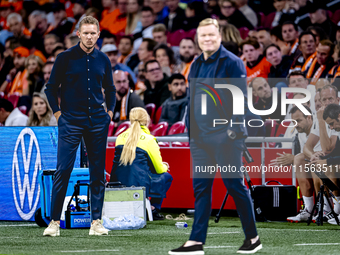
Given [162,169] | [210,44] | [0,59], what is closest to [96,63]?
[210,44]

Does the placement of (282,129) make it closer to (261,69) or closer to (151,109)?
(261,69)

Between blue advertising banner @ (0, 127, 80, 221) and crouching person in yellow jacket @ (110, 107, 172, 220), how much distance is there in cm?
57

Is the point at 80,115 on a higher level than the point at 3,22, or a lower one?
Answer: lower

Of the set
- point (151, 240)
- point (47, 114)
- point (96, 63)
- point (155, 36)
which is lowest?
point (151, 240)

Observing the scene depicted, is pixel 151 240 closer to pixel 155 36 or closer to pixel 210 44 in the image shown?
pixel 210 44

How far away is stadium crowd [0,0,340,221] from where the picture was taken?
7777 mm

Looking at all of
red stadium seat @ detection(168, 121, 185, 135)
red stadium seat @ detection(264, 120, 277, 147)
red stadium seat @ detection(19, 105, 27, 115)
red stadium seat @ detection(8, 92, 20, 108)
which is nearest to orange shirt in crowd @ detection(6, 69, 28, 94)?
red stadium seat @ detection(8, 92, 20, 108)

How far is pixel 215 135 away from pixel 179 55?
800 cm

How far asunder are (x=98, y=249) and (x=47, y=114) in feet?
24.6

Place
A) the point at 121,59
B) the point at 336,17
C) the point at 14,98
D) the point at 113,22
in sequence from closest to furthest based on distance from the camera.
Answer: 1. the point at 336,17
2. the point at 121,59
3. the point at 14,98
4. the point at 113,22

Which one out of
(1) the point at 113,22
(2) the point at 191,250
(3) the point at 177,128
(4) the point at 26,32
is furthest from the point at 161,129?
(4) the point at 26,32

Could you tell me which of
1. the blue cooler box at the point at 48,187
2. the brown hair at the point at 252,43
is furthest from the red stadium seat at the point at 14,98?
the blue cooler box at the point at 48,187

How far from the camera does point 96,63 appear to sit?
5211mm

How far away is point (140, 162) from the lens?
22.4 ft
